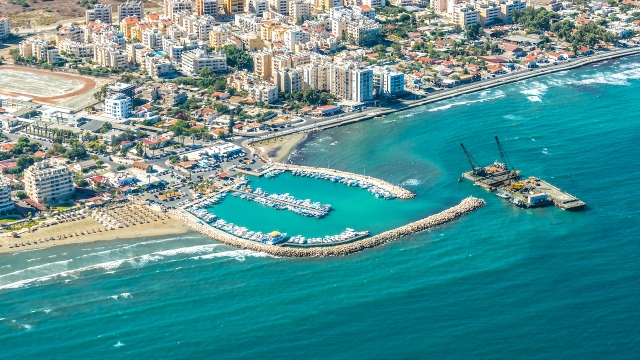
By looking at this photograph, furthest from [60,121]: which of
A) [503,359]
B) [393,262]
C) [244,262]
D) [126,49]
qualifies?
[503,359]

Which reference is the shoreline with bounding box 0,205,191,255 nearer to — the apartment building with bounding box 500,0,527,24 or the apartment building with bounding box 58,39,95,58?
the apartment building with bounding box 58,39,95,58

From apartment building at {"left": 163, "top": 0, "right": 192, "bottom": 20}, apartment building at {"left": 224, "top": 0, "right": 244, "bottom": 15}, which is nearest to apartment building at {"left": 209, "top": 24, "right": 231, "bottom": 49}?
apartment building at {"left": 163, "top": 0, "right": 192, "bottom": 20}

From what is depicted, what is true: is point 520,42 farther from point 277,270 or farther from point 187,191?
point 277,270

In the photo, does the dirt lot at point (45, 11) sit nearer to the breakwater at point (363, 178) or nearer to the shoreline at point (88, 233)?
the breakwater at point (363, 178)

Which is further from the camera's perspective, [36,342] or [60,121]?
[60,121]

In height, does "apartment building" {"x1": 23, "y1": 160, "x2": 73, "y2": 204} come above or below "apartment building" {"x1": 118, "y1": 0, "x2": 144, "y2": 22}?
below

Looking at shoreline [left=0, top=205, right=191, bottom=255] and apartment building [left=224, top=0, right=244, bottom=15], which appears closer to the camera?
shoreline [left=0, top=205, right=191, bottom=255]

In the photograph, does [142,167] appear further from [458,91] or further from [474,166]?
[458,91]
